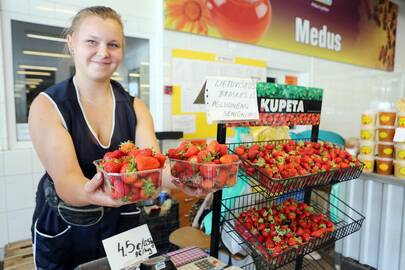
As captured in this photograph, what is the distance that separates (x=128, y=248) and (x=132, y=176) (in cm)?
41

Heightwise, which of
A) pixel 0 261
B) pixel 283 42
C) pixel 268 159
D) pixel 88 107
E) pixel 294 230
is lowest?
pixel 0 261

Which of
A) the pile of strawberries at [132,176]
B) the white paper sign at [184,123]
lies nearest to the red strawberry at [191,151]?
the pile of strawberries at [132,176]

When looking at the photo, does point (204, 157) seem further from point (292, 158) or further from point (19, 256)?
point (19, 256)

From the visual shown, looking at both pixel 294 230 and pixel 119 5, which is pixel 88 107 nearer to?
pixel 294 230

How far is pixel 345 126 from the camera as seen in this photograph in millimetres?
5812

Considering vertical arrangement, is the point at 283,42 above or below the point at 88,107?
above

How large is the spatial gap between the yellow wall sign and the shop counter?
1507mm

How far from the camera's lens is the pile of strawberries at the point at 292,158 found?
118 centimetres

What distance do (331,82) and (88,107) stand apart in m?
5.13

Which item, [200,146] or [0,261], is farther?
[0,261]

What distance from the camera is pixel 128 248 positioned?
1.05 m

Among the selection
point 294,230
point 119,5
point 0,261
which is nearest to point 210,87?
point 294,230

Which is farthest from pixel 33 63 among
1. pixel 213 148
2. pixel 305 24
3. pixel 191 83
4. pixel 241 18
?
pixel 305 24

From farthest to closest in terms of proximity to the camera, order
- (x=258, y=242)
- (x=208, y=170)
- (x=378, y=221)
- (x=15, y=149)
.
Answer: (x=15, y=149), (x=378, y=221), (x=258, y=242), (x=208, y=170)
